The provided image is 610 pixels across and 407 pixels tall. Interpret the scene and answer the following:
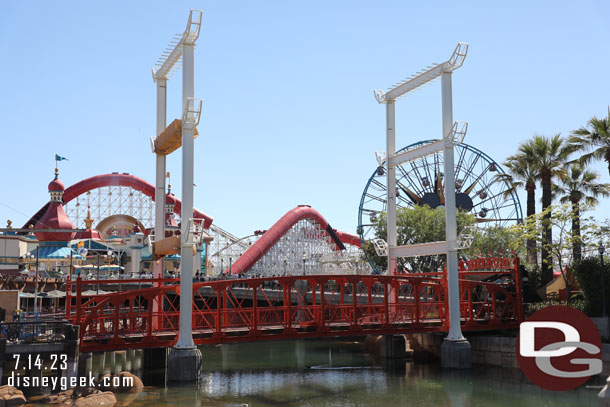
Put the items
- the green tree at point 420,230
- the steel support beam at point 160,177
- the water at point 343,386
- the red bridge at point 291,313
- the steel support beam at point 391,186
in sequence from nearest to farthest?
the water at point 343,386 → the red bridge at point 291,313 → the steel support beam at point 160,177 → the steel support beam at point 391,186 → the green tree at point 420,230

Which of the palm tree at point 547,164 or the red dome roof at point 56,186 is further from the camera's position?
the red dome roof at point 56,186

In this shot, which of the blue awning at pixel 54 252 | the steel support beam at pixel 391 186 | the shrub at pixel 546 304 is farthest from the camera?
the blue awning at pixel 54 252

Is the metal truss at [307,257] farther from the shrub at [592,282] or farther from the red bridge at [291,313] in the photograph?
the shrub at [592,282]

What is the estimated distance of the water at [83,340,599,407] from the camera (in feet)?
76.3

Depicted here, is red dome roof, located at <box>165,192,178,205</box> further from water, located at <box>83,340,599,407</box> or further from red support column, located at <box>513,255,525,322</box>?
red support column, located at <box>513,255,525,322</box>

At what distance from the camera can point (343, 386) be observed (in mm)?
26844

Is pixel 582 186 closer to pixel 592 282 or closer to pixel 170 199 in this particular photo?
pixel 592 282

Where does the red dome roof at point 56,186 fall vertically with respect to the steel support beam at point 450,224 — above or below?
above

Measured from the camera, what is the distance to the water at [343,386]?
2325 cm

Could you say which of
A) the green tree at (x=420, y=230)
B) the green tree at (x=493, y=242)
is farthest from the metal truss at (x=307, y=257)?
the green tree at (x=493, y=242)

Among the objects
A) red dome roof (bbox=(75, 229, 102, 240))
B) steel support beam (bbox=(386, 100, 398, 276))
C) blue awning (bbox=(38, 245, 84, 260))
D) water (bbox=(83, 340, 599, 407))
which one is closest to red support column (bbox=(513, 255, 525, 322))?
water (bbox=(83, 340, 599, 407))

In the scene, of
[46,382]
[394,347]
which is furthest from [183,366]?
[394,347]

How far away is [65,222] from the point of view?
70000 mm

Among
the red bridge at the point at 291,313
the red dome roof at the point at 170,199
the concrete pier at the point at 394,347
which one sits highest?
the red dome roof at the point at 170,199
